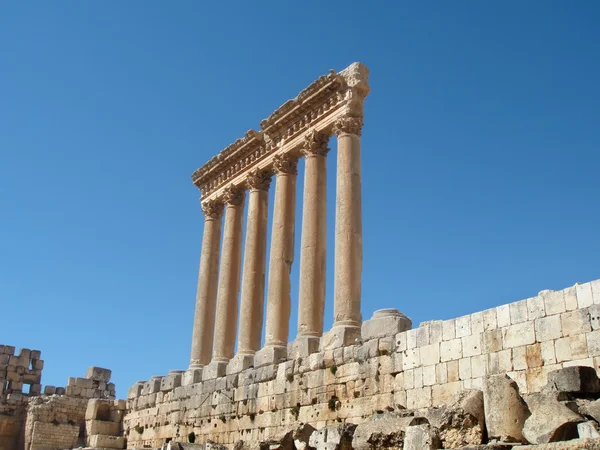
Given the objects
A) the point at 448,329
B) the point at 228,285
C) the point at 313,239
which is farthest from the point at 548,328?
the point at 228,285

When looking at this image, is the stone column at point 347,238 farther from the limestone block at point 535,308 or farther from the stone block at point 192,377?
the stone block at point 192,377

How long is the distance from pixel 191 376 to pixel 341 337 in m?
8.17

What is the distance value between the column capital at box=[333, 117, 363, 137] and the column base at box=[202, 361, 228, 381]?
28.1 feet

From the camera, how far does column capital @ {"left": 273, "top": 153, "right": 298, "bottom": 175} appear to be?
23.7m

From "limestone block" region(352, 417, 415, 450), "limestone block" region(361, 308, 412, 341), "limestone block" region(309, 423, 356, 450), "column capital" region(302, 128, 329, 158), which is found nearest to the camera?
"limestone block" region(352, 417, 415, 450)

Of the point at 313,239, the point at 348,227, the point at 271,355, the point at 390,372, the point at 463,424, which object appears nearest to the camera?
the point at 463,424

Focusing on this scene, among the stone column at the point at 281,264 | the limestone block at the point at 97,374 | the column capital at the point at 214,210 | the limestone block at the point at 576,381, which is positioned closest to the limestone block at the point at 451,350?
the limestone block at the point at 576,381

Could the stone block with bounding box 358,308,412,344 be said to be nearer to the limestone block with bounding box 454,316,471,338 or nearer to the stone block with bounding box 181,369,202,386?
the limestone block with bounding box 454,316,471,338

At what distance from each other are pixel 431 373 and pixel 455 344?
0.96m

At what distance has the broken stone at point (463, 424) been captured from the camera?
10.5 m

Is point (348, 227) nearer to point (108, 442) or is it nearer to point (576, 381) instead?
point (576, 381)

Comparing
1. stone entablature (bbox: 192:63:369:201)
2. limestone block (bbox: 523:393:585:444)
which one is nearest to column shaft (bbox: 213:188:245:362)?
stone entablature (bbox: 192:63:369:201)

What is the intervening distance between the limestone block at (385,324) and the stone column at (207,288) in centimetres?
955

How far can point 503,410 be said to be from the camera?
34.0 ft
